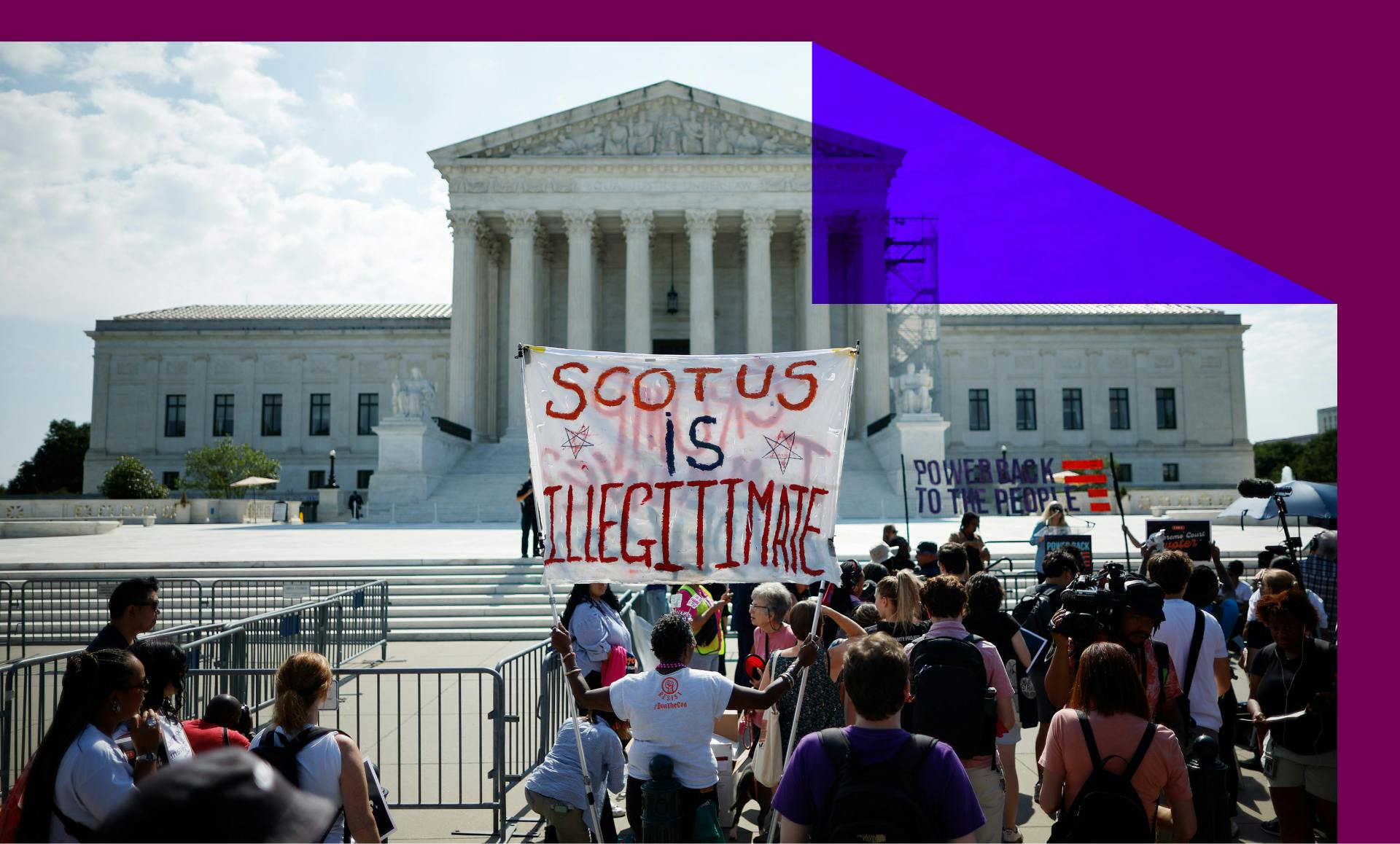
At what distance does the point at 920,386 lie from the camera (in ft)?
121

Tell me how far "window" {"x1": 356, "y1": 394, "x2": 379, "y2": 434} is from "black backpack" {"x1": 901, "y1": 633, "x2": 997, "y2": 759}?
6168cm

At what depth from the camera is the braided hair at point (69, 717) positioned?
11.8ft

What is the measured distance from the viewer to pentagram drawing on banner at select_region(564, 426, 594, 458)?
16.4 ft

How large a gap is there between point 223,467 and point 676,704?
5731 cm

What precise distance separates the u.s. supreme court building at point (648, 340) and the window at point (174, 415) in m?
0.20

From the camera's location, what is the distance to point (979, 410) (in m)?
61.8

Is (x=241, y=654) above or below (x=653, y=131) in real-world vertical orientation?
below

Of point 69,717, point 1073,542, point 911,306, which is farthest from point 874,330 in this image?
point 69,717

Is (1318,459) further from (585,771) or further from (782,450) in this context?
(585,771)

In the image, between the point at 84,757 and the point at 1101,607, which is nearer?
the point at 84,757

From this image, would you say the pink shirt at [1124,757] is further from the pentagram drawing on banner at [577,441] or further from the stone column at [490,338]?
the stone column at [490,338]

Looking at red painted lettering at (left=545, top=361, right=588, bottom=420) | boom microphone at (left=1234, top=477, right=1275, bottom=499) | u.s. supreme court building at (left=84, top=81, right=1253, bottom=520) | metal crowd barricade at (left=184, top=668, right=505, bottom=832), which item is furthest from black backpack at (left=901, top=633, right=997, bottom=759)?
u.s. supreme court building at (left=84, top=81, right=1253, bottom=520)

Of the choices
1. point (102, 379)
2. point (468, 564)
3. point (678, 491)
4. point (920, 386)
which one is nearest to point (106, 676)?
point (678, 491)

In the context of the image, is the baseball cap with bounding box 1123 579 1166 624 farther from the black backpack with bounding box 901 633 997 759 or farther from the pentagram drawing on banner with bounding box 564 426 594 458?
the pentagram drawing on banner with bounding box 564 426 594 458
